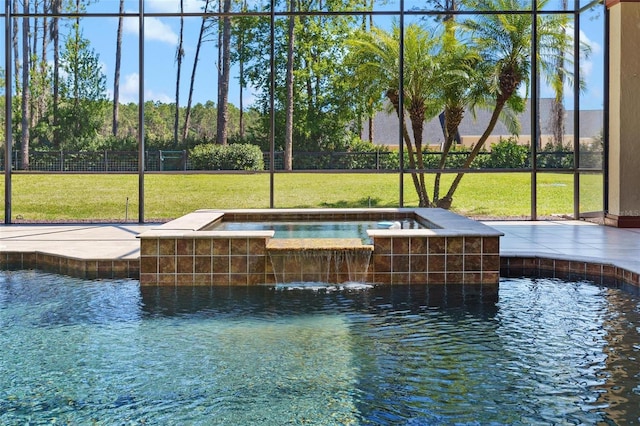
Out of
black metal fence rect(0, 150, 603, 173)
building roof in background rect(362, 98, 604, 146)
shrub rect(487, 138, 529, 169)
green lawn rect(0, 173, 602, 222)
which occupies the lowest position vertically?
green lawn rect(0, 173, 602, 222)

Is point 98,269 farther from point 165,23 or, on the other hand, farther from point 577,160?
point 165,23

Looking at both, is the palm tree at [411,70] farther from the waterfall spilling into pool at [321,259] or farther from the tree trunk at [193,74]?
the waterfall spilling into pool at [321,259]

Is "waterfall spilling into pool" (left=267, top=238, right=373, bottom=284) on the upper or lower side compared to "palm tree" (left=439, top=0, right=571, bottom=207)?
lower

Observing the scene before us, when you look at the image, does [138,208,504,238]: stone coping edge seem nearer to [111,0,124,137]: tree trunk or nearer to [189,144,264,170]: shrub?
[189,144,264,170]: shrub

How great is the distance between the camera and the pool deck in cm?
649

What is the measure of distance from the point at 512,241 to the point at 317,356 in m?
4.20

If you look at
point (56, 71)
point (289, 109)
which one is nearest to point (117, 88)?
point (56, 71)

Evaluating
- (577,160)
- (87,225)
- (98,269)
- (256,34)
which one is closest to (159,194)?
(256,34)

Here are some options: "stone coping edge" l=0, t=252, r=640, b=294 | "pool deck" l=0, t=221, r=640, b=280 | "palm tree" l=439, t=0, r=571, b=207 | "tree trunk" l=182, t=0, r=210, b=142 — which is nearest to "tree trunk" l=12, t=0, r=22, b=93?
"tree trunk" l=182, t=0, r=210, b=142

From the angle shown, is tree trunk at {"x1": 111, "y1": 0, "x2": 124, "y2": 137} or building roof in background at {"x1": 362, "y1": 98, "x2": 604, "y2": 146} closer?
building roof in background at {"x1": 362, "y1": 98, "x2": 604, "y2": 146}

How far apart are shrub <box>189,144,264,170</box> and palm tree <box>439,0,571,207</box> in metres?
5.41

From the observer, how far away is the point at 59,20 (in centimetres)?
1855

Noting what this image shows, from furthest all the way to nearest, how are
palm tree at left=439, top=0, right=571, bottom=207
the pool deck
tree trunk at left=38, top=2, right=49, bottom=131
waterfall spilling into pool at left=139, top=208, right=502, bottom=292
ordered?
tree trunk at left=38, top=2, right=49, bottom=131
palm tree at left=439, top=0, right=571, bottom=207
the pool deck
waterfall spilling into pool at left=139, top=208, right=502, bottom=292

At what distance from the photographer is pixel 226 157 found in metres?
17.9
